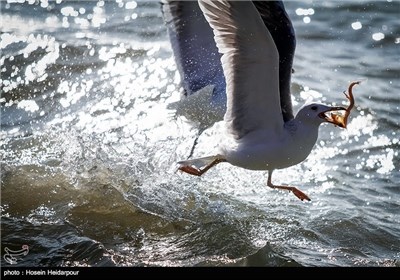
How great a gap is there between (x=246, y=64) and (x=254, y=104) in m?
0.29

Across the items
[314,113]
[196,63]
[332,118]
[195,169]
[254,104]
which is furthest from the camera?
[196,63]

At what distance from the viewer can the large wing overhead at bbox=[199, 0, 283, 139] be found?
15.1 feet

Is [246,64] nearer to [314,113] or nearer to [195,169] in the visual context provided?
[314,113]

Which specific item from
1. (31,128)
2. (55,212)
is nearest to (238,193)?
(55,212)

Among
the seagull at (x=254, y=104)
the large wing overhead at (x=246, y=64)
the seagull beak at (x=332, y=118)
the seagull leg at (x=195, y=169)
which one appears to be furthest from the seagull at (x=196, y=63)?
the seagull beak at (x=332, y=118)

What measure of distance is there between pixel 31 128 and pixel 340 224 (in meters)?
2.85

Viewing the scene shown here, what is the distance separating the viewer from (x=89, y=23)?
10.1 m

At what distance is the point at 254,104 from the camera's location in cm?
497

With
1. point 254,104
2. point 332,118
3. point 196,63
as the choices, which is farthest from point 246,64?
point 196,63

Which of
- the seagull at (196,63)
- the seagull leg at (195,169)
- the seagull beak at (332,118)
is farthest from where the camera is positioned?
the seagull at (196,63)

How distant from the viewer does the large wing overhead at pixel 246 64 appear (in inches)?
181

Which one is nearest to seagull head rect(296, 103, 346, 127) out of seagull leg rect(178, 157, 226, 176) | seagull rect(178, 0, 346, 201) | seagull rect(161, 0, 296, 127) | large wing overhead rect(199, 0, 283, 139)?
seagull rect(178, 0, 346, 201)

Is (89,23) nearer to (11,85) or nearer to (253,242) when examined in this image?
(11,85)

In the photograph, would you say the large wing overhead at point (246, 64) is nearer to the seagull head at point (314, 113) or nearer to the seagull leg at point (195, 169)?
the seagull head at point (314, 113)
